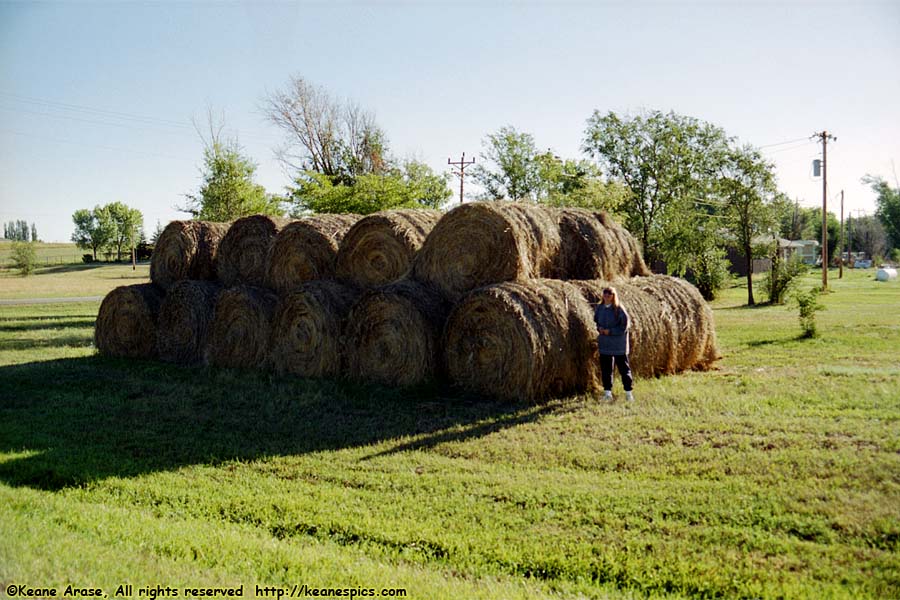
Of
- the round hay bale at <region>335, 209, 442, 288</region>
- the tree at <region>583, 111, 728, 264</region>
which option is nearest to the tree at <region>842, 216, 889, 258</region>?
the tree at <region>583, 111, 728, 264</region>

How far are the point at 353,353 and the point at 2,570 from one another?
7274 millimetres

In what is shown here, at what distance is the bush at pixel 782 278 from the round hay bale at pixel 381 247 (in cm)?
1995

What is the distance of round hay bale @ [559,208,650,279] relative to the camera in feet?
41.6

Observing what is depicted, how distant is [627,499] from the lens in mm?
6105

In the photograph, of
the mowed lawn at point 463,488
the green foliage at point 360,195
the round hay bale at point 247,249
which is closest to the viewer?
the mowed lawn at point 463,488

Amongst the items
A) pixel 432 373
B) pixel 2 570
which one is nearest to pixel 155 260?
pixel 432 373

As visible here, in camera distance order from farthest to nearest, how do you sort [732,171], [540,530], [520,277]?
[732,171] < [520,277] < [540,530]

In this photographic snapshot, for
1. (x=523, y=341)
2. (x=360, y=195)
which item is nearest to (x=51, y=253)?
(x=360, y=195)

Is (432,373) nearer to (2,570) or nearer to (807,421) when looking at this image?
(807,421)

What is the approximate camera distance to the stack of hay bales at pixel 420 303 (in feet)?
34.1

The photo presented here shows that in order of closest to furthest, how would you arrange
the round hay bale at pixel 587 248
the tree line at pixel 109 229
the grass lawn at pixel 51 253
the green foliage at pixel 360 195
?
the round hay bale at pixel 587 248 < the green foliage at pixel 360 195 < the grass lawn at pixel 51 253 < the tree line at pixel 109 229

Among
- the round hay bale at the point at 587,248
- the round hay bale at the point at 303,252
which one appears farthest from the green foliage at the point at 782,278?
the round hay bale at the point at 303,252

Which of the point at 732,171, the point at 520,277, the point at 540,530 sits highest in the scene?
the point at 732,171

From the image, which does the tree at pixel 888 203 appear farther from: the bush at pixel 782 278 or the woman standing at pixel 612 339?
the woman standing at pixel 612 339
